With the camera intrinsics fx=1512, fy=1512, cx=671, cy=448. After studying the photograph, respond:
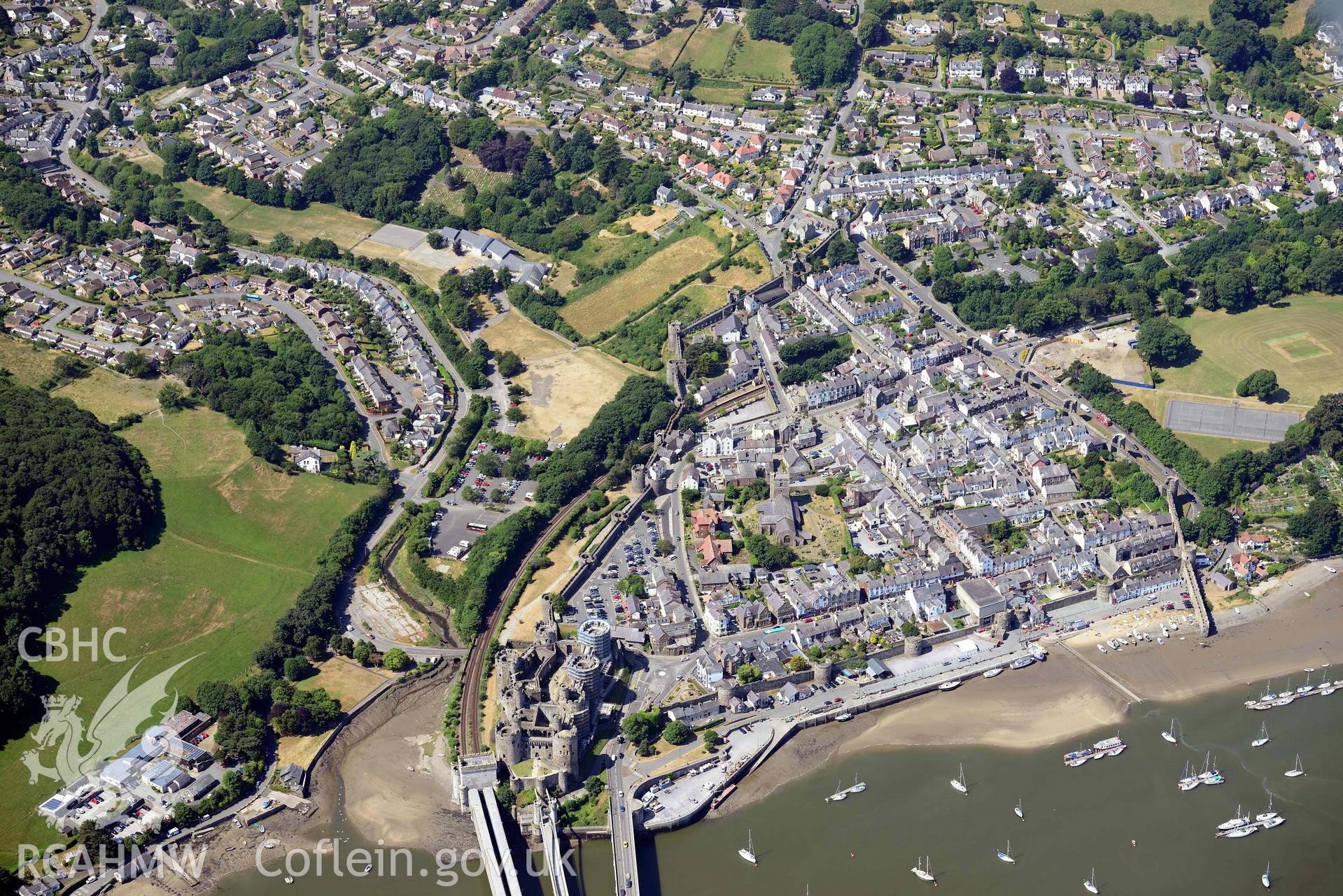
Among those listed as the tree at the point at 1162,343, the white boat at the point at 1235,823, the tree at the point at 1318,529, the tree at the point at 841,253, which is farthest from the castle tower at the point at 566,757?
the tree at the point at 841,253

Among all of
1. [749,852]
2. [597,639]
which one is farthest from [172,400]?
[749,852]

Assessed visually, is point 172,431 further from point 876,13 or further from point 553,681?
point 876,13

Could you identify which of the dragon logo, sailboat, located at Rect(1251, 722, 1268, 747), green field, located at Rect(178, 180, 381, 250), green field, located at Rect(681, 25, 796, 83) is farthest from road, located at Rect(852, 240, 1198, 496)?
the dragon logo

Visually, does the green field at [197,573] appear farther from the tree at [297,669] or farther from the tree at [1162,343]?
the tree at [1162,343]

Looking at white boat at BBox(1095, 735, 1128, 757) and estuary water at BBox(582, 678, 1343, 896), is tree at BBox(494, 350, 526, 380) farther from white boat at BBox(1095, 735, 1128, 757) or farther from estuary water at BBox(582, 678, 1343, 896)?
white boat at BBox(1095, 735, 1128, 757)

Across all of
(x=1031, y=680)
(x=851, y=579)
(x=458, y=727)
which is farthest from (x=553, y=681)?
(x=1031, y=680)

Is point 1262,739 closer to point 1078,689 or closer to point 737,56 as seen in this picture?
point 1078,689
